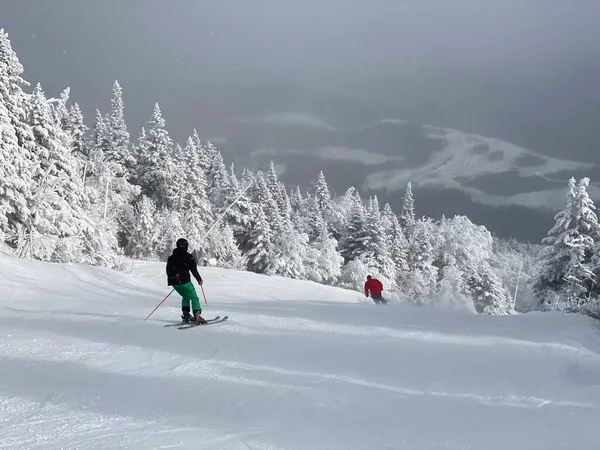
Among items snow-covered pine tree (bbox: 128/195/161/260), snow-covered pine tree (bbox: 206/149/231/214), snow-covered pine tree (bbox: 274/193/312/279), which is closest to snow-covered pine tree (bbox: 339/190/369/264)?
snow-covered pine tree (bbox: 274/193/312/279)

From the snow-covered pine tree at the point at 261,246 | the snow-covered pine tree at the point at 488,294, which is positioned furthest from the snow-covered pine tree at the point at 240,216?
the snow-covered pine tree at the point at 488,294

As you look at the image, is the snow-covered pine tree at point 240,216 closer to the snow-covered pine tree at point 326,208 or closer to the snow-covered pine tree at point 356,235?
the snow-covered pine tree at point 356,235

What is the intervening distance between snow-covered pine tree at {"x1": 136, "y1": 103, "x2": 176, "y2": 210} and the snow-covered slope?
3476 cm

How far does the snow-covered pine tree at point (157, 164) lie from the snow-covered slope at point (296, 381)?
Answer: 34759mm

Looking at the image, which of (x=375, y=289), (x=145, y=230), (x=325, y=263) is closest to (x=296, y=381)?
(x=375, y=289)

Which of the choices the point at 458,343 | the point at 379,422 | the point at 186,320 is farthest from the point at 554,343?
the point at 186,320

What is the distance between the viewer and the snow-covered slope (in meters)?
4.80

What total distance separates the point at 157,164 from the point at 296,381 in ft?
141

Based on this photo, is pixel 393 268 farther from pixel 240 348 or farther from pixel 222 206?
pixel 240 348

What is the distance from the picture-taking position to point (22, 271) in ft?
55.5

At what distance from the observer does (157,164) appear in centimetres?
4609

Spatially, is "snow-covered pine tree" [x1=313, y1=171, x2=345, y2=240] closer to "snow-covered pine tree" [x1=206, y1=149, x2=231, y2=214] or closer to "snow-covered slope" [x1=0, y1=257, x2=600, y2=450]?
"snow-covered pine tree" [x1=206, y1=149, x2=231, y2=214]

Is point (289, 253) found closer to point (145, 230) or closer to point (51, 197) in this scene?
point (145, 230)

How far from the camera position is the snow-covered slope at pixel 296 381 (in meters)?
4.80
